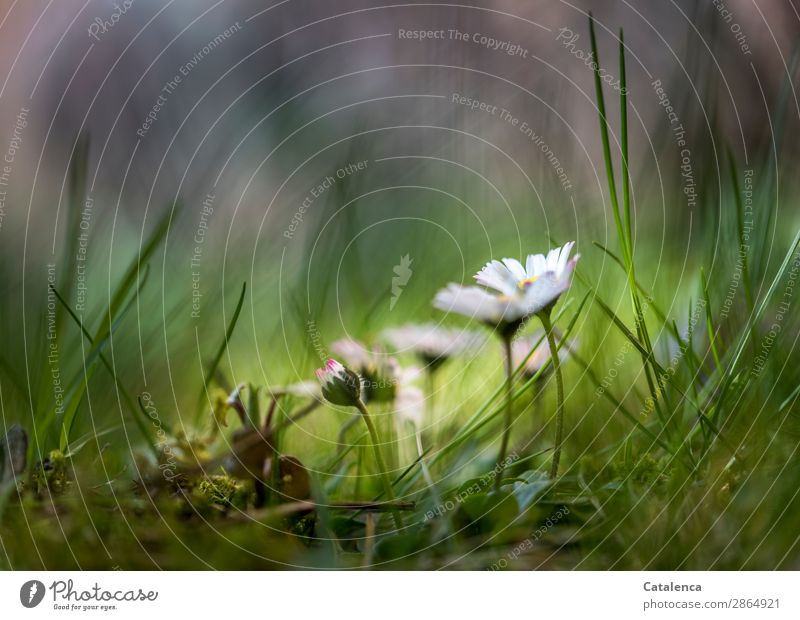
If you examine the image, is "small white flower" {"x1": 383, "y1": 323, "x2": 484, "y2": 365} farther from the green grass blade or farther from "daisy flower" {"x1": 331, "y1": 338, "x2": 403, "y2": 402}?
the green grass blade

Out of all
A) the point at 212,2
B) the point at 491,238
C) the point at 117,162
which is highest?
the point at 212,2

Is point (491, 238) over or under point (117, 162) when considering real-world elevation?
under

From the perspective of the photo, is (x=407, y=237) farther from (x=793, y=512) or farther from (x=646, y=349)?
(x=793, y=512)

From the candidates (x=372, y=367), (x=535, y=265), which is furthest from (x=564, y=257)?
(x=372, y=367)

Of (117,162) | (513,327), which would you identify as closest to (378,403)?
(513,327)

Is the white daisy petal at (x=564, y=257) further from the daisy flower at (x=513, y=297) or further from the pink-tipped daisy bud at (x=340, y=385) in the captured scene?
the pink-tipped daisy bud at (x=340, y=385)
